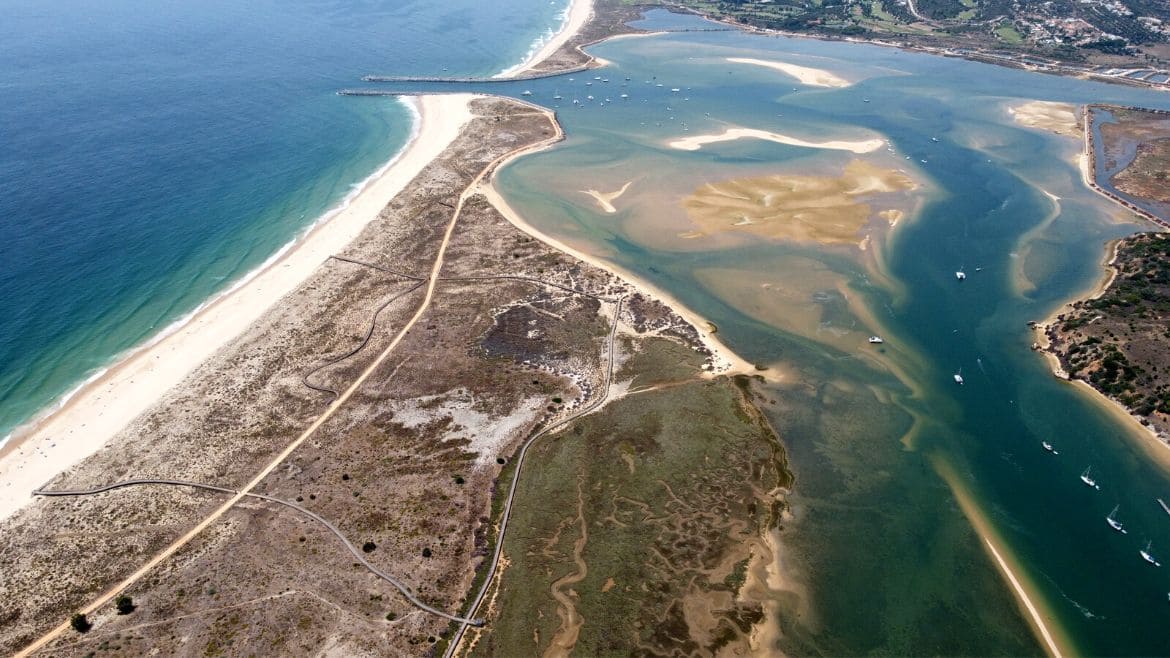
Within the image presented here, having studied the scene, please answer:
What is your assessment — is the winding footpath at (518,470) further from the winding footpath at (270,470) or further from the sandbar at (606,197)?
the sandbar at (606,197)

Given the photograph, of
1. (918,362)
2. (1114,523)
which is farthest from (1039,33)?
(1114,523)

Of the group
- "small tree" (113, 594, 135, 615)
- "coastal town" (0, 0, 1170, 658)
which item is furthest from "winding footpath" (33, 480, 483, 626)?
"small tree" (113, 594, 135, 615)

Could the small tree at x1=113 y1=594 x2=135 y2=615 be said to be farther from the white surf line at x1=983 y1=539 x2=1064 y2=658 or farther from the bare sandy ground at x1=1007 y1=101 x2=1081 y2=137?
the bare sandy ground at x1=1007 y1=101 x2=1081 y2=137

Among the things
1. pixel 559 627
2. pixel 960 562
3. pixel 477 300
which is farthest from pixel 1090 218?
pixel 559 627

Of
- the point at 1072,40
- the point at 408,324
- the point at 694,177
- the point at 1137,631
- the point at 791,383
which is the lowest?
the point at 1137,631

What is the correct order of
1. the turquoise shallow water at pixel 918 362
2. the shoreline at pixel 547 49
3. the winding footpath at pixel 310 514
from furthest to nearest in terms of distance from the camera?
the shoreline at pixel 547 49 < the turquoise shallow water at pixel 918 362 < the winding footpath at pixel 310 514

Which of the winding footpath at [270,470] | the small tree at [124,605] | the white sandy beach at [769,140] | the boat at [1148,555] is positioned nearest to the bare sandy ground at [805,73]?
the white sandy beach at [769,140]

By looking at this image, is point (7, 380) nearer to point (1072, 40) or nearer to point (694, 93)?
point (694, 93)
